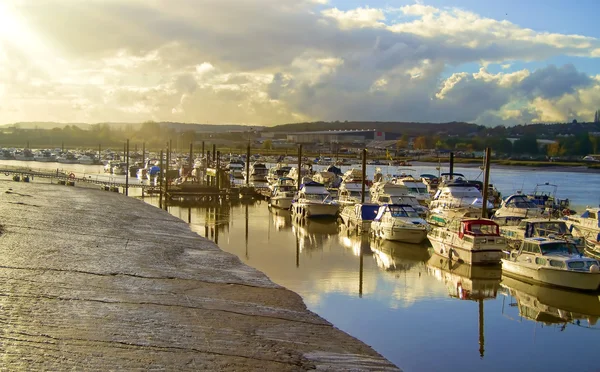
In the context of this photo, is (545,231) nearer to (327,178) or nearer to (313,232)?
(313,232)

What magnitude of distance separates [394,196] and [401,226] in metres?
9.53

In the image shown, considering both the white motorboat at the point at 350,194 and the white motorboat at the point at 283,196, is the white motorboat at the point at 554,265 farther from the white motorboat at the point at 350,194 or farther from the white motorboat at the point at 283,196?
the white motorboat at the point at 283,196

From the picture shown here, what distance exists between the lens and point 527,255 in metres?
26.2

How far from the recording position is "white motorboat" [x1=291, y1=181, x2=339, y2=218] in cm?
4928

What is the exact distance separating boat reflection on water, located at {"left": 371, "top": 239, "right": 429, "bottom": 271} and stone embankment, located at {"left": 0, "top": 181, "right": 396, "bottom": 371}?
26.5 feet

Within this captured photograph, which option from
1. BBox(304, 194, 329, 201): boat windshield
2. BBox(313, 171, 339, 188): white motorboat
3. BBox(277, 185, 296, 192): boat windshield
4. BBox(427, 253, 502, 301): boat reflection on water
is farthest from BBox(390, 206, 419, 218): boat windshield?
BBox(313, 171, 339, 188): white motorboat

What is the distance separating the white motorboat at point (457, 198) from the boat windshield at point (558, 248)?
17572 millimetres

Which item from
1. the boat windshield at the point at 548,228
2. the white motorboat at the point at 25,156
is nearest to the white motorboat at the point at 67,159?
the white motorboat at the point at 25,156

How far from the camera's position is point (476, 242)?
29.6 metres

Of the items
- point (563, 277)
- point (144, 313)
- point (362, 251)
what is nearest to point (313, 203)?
point (362, 251)

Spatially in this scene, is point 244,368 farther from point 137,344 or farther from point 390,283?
point 390,283

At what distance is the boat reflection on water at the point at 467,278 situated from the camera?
25281 millimetres

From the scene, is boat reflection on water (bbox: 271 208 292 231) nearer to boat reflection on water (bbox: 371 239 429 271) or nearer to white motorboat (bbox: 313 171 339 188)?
boat reflection on water (bbox: 371 239 429 271)

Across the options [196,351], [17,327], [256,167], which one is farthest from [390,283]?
[256,167]
